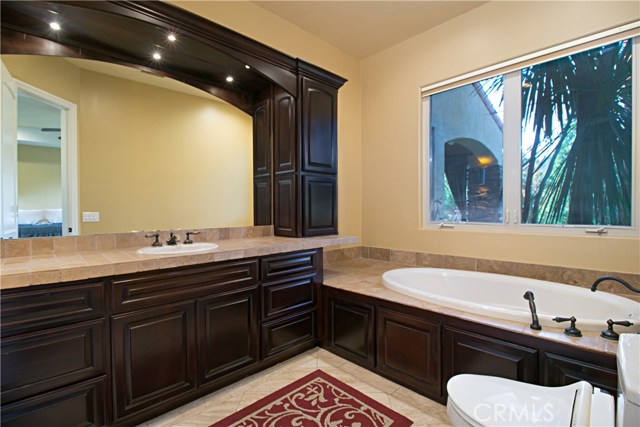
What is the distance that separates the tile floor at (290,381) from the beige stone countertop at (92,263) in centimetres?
93

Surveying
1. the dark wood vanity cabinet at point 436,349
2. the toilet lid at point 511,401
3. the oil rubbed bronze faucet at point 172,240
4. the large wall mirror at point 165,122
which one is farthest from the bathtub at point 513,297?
the oil rubbed bronze faucet at point 172,240

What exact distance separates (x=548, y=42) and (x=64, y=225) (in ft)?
12.6

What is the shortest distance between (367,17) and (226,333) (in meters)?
3.09

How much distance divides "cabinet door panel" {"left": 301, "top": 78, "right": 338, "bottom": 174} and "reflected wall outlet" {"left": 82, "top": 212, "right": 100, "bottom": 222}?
5.36 ft

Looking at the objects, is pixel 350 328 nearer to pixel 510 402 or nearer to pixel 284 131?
pixel 510 402

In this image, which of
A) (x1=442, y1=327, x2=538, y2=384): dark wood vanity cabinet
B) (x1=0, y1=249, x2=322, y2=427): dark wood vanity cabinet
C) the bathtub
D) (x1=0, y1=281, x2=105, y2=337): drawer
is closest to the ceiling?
(x1=0, y1=249, x2=322, y2=427): dark wood vanity cabinet

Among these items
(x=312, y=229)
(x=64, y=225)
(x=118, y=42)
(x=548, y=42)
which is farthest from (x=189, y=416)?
(x=548, y=42)

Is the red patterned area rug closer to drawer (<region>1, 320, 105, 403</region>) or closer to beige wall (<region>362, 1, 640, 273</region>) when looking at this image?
drawer (<region>1, 320, 105, 403</region>)

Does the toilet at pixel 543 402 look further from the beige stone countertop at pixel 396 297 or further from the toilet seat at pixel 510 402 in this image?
the beige stone countertop at pixel 396 297

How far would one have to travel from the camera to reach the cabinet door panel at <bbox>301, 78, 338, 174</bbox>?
279cm

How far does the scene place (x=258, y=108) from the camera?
2.95 meters

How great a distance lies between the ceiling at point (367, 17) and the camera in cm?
270

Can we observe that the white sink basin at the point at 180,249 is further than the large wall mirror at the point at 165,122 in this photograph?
Yes

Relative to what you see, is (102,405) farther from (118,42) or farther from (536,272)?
(536,272)
